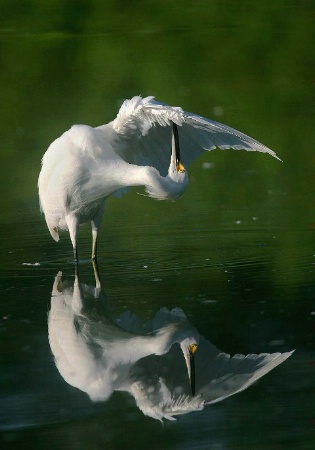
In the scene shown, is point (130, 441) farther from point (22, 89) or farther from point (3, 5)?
point (3, 5)

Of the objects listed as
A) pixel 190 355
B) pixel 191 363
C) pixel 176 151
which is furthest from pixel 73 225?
pixel 191 363

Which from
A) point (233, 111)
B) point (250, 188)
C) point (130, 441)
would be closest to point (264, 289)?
point (130, 441)

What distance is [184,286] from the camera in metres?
7.50

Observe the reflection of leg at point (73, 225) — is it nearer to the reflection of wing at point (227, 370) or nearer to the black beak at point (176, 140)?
the black beak at point (176, 140)

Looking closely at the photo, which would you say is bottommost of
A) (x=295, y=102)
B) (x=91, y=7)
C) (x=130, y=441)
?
(x=130, y=441)

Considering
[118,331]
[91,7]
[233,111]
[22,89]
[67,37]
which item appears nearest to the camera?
[118,331]

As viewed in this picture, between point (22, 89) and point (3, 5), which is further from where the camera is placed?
point (3, 5)

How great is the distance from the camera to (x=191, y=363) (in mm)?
5973

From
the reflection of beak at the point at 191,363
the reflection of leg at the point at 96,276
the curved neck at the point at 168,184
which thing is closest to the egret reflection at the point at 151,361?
the reflection of beak at the point at 191,363

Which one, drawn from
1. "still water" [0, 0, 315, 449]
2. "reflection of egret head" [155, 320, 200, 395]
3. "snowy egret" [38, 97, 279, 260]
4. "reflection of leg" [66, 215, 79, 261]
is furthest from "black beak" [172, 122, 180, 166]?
"reflection of egret head" [155, 320, 200, 395]

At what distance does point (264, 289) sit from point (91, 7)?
Result: 15.1 m

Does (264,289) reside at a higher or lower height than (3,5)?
lower

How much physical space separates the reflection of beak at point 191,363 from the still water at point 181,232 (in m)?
0.06

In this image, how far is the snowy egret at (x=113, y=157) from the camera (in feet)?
25.7
